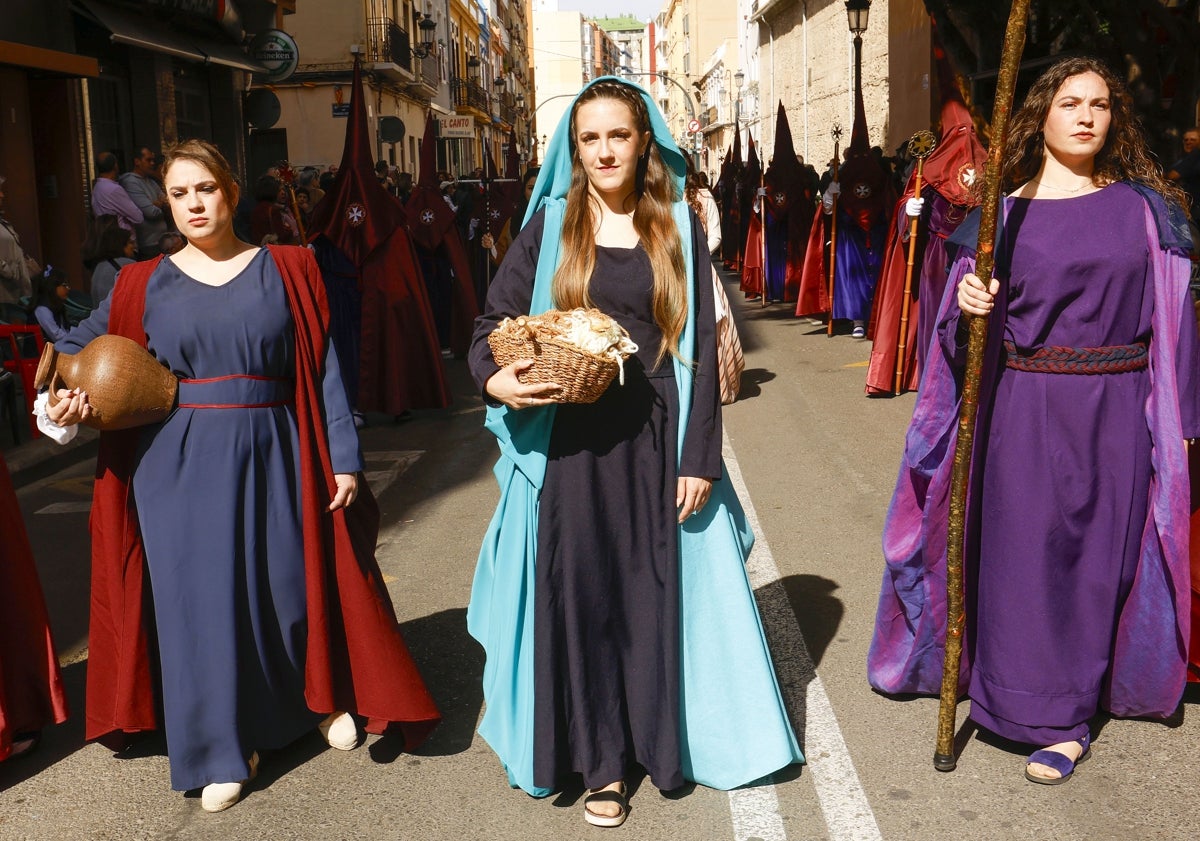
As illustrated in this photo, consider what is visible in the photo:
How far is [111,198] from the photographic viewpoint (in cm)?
1260

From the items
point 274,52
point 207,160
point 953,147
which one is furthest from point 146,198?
point 207,160

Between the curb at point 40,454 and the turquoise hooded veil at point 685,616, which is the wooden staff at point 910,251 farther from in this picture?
the turquoise hooded veil at point 685,616

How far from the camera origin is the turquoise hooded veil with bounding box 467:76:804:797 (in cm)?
348

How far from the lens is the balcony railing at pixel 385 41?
120 feet

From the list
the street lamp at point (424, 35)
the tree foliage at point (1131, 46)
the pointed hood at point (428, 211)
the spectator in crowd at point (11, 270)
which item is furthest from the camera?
the street lamp at point (424, 35)

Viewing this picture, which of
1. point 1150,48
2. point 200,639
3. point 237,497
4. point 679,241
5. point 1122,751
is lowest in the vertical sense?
Result: point 1122,751

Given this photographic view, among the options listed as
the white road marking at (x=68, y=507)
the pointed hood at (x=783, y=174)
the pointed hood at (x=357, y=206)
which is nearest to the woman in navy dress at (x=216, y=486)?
the white road marking at (x=68, y=507)

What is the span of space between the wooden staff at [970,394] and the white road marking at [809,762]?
0.99 feet

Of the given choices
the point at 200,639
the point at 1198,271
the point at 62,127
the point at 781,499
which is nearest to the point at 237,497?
the point at 200,639

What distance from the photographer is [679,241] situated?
3.48 metres

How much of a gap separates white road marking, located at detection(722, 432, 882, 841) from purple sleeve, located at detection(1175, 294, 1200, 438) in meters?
1.34

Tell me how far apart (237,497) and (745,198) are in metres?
18.5

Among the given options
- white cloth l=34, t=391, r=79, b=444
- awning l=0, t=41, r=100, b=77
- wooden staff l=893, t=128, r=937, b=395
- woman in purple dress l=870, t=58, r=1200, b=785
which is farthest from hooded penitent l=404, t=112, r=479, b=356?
woman in purple dress l=870, t=58, r=1200, b=785

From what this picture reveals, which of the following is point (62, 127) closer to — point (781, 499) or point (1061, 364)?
point (781, 499)
